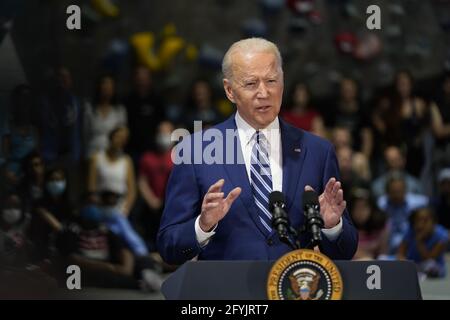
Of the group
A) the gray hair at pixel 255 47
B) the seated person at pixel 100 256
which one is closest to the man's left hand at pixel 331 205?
the gray hair at pixel 255 47

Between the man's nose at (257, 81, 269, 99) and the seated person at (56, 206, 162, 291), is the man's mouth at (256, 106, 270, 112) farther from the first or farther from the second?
the seated person at (56, 206, 162, 291)

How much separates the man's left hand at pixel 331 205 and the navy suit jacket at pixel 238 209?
127 millimetres

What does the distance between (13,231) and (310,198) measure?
4.87 meters

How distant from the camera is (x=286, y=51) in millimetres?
10930

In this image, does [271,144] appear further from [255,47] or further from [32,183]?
[32,183]

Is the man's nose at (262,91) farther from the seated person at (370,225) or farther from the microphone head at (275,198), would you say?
the seated person at (370,225)

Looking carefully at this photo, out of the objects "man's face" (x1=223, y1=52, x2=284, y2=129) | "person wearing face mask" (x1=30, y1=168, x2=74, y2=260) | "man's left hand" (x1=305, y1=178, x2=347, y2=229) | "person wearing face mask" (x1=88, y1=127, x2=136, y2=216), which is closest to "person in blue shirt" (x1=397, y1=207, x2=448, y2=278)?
"person wearing face mask" (x1=88, y1=127, x2=136, y2=216)

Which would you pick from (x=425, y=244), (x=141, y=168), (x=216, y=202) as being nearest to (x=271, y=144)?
(x=216, y=202)

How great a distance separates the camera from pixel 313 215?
11.5ft

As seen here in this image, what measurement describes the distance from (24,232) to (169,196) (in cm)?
450

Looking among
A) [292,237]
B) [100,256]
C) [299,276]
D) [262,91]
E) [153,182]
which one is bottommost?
[299,276]

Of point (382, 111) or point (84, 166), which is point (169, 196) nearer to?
point (84, 166)

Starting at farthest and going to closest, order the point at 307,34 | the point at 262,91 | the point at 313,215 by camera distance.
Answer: the point at 307,34
the point at 262,91
the point at 313,215

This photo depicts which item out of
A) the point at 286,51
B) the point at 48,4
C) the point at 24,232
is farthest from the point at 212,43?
the point at 24,232
